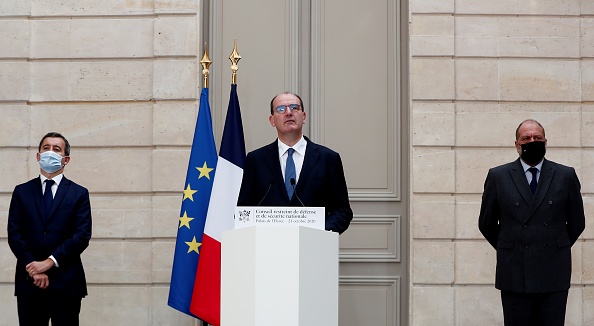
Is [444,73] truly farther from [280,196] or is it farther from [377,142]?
[280,196]

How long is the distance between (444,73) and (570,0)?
1.22m

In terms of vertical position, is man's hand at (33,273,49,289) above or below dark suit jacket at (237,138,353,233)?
below

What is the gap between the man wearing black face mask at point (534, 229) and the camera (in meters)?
6.18

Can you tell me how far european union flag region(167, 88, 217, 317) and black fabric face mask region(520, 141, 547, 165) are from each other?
254cm

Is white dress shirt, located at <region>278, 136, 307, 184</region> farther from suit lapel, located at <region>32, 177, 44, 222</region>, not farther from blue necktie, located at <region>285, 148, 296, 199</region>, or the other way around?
suit lapel, located at <region>32, 177, 44, 222</region>

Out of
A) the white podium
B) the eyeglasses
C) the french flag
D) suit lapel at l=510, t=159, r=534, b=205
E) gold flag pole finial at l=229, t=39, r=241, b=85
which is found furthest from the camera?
gold flag pole finial at l=229, t=39, r=241, b=85

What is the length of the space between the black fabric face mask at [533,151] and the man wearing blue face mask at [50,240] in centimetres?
298

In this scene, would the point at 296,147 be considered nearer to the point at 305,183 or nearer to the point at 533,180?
the point at 305,183

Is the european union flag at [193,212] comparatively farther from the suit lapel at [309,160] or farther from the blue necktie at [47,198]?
the suit lapel at [309,160]

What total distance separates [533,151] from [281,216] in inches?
72.1

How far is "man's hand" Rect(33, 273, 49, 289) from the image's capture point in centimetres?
649

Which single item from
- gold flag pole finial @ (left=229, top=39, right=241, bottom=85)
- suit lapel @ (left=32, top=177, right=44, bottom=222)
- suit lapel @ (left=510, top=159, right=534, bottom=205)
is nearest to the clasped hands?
suit lapel @ (left=32, top=177, right=44, bottom=222)

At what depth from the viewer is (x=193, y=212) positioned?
7.63 m

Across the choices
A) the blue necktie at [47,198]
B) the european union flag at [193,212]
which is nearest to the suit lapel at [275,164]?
the european union flag at [193,212]
